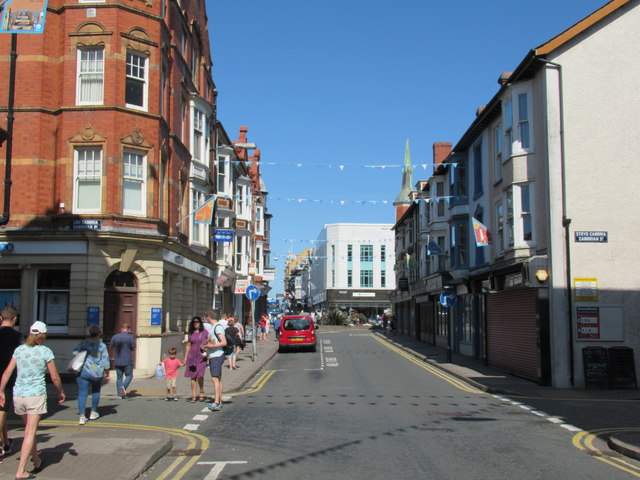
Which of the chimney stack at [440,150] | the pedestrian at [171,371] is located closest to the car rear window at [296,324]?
the chimney stack at [440,150]

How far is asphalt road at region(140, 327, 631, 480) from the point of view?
27.1 ft

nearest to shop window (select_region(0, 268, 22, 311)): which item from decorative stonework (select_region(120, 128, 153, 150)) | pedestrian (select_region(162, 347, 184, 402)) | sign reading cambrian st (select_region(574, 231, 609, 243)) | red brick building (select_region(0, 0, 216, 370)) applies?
red brick building (select_region(0, 0, 216, 370))

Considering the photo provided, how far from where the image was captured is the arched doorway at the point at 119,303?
2022 centimetres

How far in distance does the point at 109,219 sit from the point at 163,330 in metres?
4.69

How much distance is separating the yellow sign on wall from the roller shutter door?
4.15 ft

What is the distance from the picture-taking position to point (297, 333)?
3434 cm

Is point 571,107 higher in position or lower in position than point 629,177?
higher

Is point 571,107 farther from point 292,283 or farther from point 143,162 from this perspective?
point 292,283

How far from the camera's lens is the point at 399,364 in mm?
26203

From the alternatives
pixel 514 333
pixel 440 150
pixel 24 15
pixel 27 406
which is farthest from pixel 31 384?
pixel 440 150

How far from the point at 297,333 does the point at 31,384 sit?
26.6 m

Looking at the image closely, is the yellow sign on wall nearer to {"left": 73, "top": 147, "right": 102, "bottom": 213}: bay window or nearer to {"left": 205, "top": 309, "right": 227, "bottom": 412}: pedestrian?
{"left": 205, "top": 309, "right": 227, "bottom": 412}: pedestrian

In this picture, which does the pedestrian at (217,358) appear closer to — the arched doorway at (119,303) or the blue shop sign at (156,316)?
the blue shop sign at (156,316)

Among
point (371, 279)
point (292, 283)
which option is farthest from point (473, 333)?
point (292, 283)
